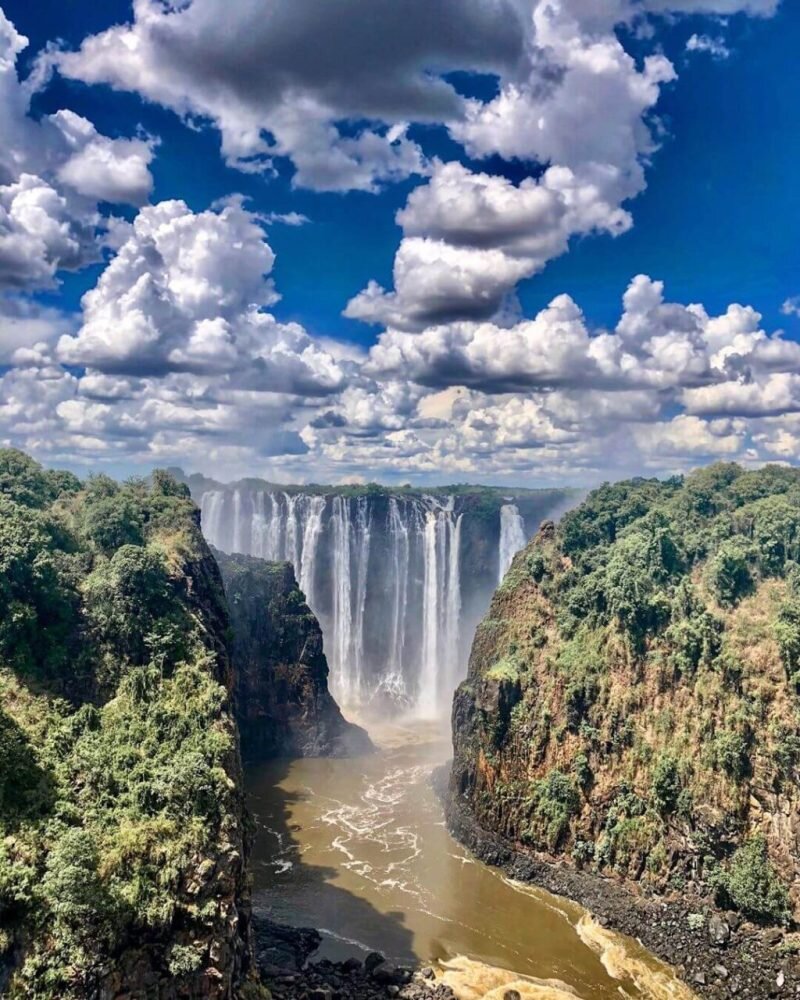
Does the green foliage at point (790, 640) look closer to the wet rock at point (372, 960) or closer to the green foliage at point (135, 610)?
the wet rock at point (372, 960)

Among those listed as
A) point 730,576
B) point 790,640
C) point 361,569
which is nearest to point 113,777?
point 790,640

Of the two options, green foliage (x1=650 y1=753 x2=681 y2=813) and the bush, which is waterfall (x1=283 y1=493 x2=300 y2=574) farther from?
green foliage (x1=650 y1=753 x2=681 y2=813)

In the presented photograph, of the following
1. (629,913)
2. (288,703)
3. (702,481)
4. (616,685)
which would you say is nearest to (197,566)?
(288,703)

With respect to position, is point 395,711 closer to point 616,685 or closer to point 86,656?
point 616,685

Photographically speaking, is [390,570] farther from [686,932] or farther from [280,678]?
[686,932]

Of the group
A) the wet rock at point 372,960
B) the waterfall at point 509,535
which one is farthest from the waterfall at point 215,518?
the wet rock at point 372,960

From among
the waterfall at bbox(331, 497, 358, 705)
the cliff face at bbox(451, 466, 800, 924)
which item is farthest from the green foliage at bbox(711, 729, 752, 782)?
the waterfall at bbox(331, 497, 358, 705)

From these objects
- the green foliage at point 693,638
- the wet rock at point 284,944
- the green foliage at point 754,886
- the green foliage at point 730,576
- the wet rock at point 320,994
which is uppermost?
the green foliage at point 730,576
